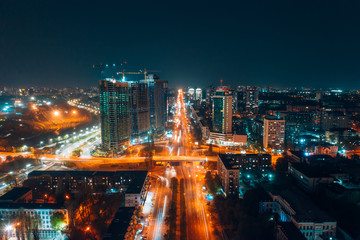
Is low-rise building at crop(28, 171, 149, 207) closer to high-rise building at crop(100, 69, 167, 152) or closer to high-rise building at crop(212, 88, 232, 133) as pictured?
high-rise building at crop(100, 69, 167, 152)

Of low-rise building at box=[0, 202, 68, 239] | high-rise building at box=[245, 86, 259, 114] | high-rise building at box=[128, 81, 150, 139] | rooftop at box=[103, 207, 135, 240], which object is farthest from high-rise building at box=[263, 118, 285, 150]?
high-rise building at box=[245, 86, 259, 114]

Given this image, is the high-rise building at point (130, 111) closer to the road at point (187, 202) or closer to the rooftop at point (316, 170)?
the road at point (187, 202)

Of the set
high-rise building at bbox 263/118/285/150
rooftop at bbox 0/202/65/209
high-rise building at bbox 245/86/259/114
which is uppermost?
high-rise building at bbox 245/86/259/114

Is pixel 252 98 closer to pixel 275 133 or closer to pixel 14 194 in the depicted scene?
pixel 275 133

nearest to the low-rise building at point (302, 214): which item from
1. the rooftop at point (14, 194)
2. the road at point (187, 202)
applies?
the road at point (187, 202)

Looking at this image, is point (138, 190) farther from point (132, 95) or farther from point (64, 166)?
point (132, 95)

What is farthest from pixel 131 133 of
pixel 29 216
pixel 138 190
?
pixel 29 216
